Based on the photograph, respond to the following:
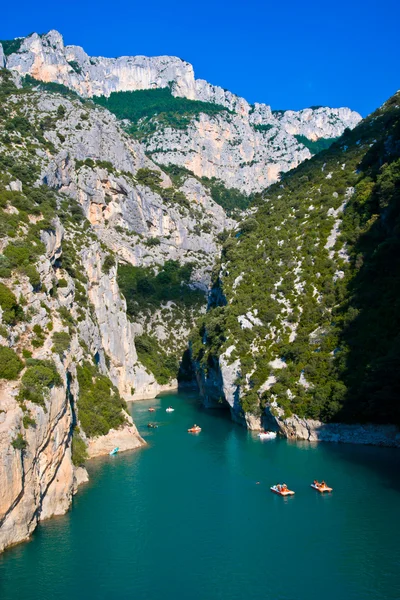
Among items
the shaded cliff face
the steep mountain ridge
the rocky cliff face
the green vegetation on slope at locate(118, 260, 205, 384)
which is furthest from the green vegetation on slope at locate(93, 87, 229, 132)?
the rocky cliff face

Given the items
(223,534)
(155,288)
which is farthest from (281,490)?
(155,288)

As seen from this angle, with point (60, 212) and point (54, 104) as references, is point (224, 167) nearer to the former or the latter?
point (54, 104)

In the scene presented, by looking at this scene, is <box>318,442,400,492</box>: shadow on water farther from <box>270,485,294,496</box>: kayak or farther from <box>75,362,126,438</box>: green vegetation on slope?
<box>75,362,126,438</box>: green vegetation on slope

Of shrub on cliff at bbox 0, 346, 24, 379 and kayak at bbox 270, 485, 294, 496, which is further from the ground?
shrub on cliff at bbox 0, 346, 24, 379

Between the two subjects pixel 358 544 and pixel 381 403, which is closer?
pixel 358 544

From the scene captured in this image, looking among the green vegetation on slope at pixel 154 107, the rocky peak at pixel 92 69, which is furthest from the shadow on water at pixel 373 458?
the rocky peak at pixel 92 69

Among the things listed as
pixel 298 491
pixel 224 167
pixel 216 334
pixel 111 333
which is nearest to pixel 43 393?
pixel 298 491

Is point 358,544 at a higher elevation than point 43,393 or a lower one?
lower
